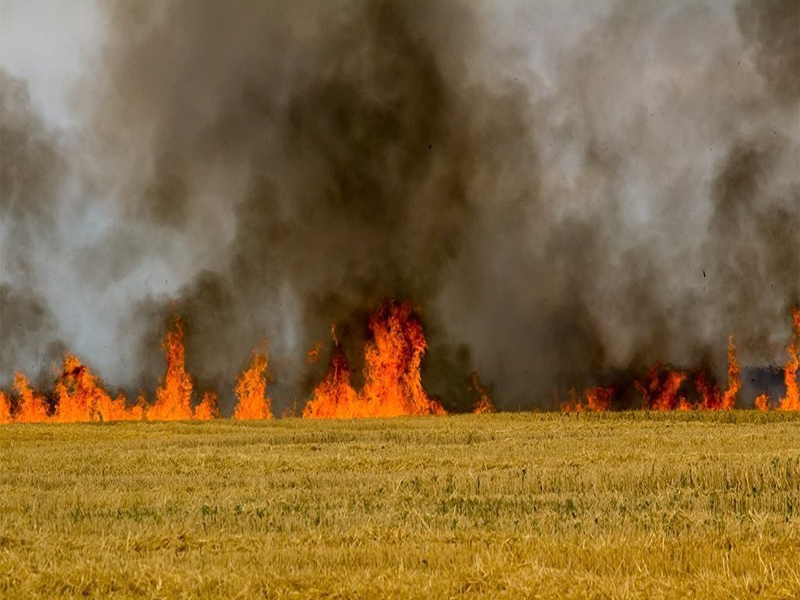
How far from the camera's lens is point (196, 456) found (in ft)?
80.4

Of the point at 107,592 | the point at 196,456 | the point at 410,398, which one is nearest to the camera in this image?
the point at 107,592

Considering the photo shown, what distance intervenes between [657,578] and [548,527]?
3290 mm

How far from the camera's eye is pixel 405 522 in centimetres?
1420

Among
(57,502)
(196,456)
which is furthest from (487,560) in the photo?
(196,456)

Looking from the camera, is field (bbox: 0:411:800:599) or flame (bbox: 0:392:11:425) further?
flame (bbox: 0:392:11:425)

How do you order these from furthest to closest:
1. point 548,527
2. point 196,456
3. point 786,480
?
1. point 196,456
2. point 786,480
3. point 548,527

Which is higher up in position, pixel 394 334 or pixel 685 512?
pixel 394 334

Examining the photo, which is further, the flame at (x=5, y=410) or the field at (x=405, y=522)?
the flame at (x=5, y=410)

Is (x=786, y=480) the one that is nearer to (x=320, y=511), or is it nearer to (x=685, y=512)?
(x=685, y=512)

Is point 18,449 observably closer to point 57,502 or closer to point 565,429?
point 57,502

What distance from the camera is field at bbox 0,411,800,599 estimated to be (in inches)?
402

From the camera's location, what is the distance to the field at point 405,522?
33.5 ft

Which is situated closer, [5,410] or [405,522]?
[405,522]

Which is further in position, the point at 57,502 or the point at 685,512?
the point at 57,502
